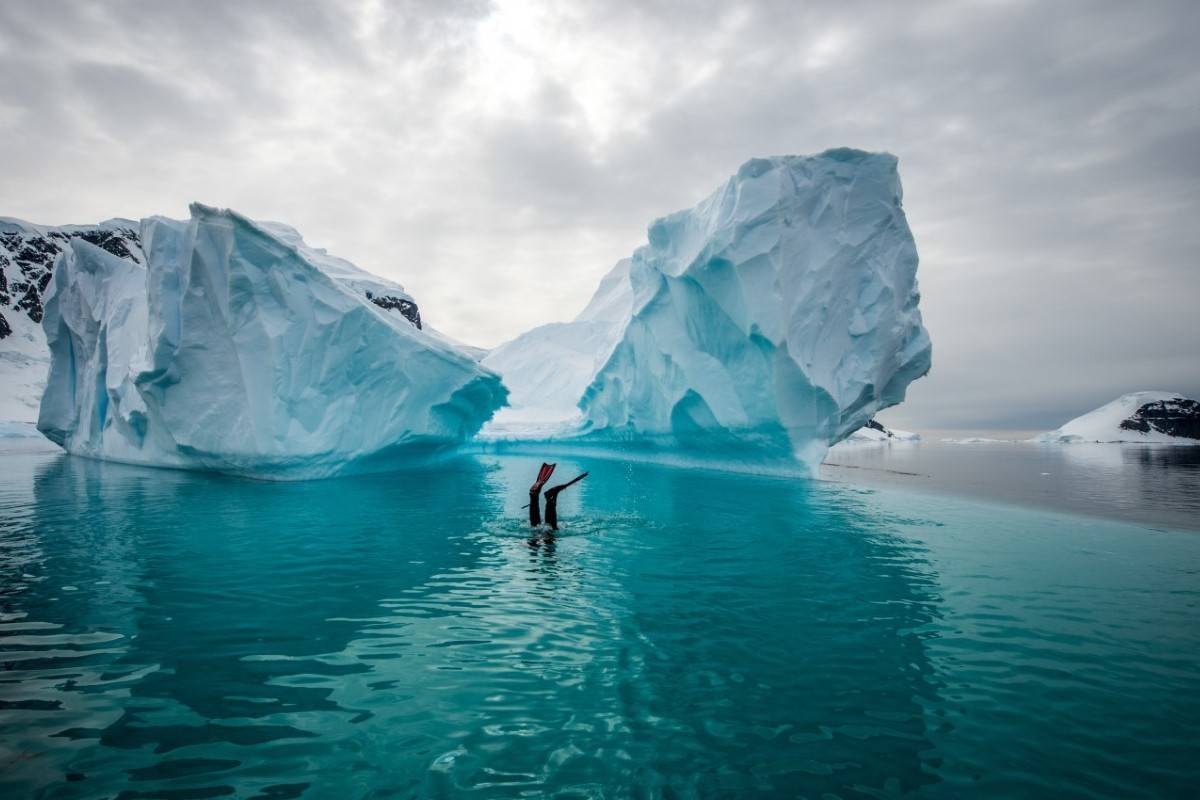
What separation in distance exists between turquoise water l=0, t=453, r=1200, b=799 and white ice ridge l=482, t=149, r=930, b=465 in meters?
11.4

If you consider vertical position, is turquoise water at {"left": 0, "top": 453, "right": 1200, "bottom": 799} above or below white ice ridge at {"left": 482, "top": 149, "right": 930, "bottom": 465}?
below

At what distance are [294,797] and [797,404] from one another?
20.1m

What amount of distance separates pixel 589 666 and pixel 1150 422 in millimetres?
117903

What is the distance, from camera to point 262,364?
17.9m

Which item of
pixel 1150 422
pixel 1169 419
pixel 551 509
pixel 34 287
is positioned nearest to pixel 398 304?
pixel 34 287

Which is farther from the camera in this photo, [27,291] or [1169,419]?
[1169,419]

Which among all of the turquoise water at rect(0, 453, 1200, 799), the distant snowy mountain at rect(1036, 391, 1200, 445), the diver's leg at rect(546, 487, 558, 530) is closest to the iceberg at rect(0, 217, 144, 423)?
the diver's leg at rect(546, 487, 558, 530)

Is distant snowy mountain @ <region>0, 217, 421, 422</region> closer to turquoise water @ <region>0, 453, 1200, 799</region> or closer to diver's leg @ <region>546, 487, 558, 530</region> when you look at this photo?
diver's leg @ <region>546, 487, 558, 530</region>

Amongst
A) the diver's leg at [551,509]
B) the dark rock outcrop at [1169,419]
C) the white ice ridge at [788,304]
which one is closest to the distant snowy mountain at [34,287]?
the white ice ridge at [788,304]

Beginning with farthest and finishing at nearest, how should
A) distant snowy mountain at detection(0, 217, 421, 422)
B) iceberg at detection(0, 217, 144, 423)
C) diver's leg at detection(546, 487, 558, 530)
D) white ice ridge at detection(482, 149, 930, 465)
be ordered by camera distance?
iceberg at detection(0, 217, 144, 423) < distant snowy mountain at detection(0, 217, 421, 422) < white ice ridge at detection(482, 149, 930, 465) < diver's leg at detection(546, 487, 558, 530)

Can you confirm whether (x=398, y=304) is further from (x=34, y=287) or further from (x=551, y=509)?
(x=551, y=509)

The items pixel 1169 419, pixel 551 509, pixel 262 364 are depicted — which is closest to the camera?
pixel 551 509

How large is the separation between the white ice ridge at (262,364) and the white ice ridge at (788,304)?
909cm

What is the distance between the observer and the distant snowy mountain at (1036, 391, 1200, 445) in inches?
3438
